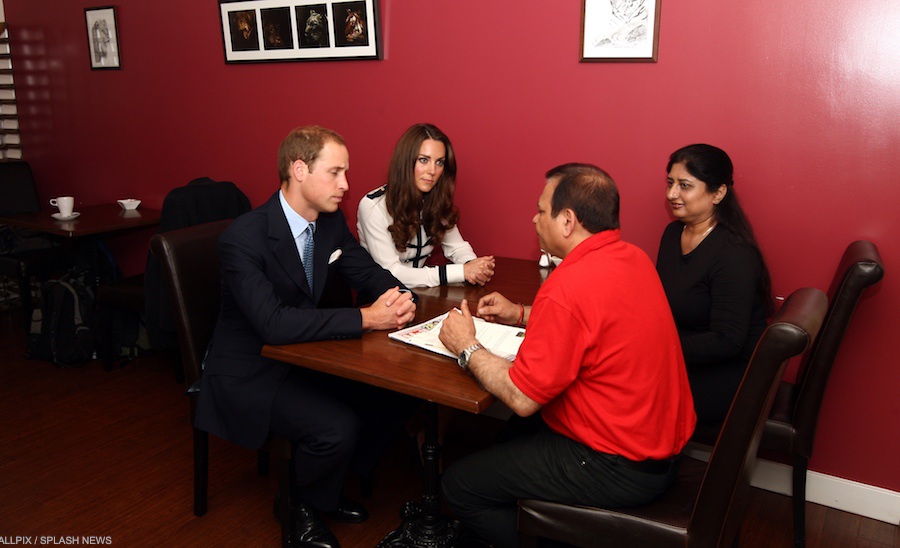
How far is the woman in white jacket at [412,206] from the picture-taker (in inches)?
111

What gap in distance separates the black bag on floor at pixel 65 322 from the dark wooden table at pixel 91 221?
1.01 feet

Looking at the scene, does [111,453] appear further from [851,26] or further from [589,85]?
[851,26]

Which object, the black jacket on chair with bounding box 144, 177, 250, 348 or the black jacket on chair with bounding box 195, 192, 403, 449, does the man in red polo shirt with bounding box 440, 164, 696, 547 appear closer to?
the black jacket on chair with bounding box 195, 192, 403, 449

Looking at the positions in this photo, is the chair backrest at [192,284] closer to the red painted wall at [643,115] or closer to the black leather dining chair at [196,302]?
the black leather dining chair at [196,302]

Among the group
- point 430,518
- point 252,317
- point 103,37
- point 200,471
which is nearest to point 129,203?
point 103,37

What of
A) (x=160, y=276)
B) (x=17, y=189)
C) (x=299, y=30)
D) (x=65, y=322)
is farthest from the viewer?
(x=17, y=189)

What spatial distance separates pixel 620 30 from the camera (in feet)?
8.77

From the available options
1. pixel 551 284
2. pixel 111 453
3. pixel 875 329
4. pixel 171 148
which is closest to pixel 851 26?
pixel 875 329

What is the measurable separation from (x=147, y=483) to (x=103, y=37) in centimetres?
303

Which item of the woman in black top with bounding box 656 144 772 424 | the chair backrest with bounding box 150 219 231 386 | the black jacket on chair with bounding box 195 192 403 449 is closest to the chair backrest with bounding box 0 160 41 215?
the chair backrest with bounding box 150 219 231 386

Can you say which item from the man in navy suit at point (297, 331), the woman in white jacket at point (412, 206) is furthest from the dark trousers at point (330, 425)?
the woman in white jacket at point (412, 206)

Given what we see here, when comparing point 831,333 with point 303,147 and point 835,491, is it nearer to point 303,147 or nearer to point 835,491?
point 835,491

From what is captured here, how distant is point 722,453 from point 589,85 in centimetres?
173

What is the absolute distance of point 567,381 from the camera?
5.31 feet
